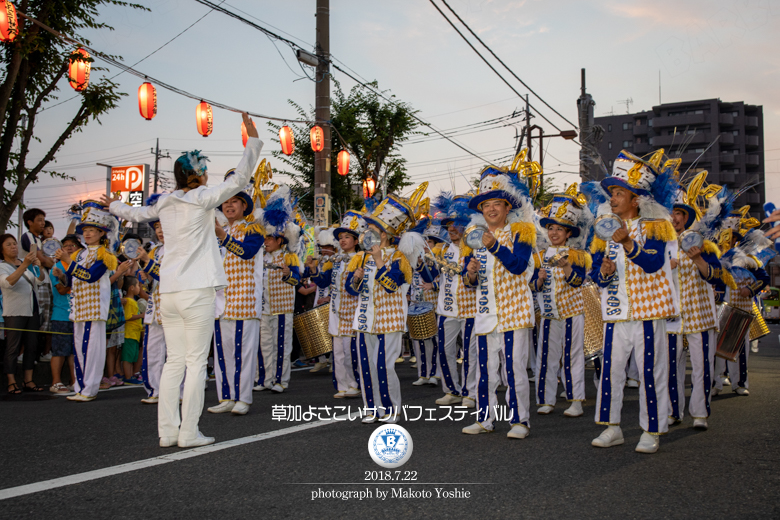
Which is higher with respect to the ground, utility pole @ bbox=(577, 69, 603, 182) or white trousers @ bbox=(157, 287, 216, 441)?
utility pole @ bbox=(577, 69, 603, 182)

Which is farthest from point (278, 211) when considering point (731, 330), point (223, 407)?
point (731, 330)

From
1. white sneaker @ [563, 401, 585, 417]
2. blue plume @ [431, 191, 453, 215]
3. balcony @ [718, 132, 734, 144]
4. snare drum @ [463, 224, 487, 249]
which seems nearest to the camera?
snare drum @ [463, 224, 487, 249]

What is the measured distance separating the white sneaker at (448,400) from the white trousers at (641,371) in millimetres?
2481

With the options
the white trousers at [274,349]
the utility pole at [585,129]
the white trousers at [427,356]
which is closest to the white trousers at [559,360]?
the white trousers at [427,356]

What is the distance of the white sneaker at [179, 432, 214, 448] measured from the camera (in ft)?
15.4

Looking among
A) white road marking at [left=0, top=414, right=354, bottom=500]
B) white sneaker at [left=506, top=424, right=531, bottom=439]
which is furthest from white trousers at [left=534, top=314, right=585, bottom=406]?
white road marking at [left=0, top=414, right=354, bottom=500]

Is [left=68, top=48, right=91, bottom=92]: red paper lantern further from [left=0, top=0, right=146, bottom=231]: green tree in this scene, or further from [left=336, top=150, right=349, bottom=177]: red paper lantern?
[left=336, top=150, right=349, bottom=177]: red paper lantern

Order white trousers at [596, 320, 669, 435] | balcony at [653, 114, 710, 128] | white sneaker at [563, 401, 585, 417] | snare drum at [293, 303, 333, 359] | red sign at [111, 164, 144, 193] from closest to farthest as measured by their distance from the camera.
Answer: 1. white trousers at [596, 320, 669, 435]
2. white sneaker at [563, 401, 585, 417]
3. snare drum at [293, 303, 333, 359]
4. red sign at [111, 164, 144, 193]
5. balcony at [653, 114, 710, 128]

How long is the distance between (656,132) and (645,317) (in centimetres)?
7215

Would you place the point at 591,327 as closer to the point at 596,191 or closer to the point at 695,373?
the point at 695,373

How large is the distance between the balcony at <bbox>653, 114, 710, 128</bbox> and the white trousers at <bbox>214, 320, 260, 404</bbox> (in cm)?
6772

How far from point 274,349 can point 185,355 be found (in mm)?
3358

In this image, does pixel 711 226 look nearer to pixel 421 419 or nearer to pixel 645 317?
pixel 645 317

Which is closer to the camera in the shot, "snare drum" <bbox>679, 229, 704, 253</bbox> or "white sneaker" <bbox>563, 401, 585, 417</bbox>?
"snare drum" <bbox>679, 229, 704, 253</bbox>
